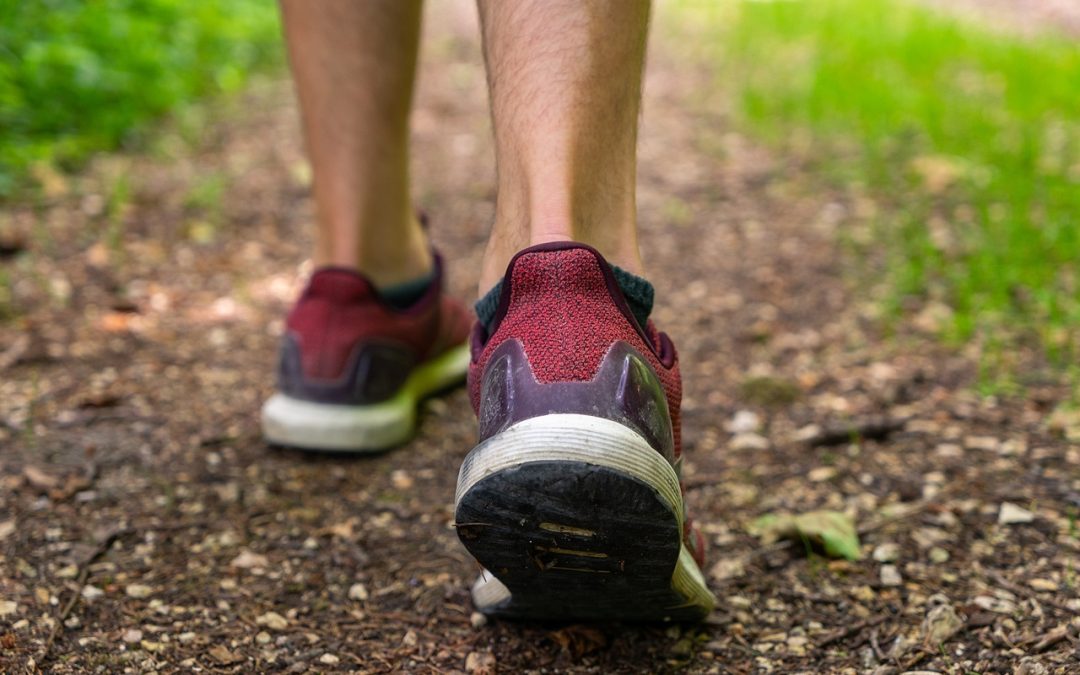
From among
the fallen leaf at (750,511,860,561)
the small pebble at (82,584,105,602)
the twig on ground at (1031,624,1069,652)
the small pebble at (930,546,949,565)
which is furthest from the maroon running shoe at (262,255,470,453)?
the twig on ground at (1031,624,1069,652)

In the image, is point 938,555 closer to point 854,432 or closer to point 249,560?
point 854,432

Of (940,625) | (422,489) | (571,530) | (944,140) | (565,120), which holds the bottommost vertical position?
(422,489)

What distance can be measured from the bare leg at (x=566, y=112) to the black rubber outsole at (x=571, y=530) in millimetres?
300

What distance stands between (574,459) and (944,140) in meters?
2.79

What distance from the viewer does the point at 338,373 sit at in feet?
5.63

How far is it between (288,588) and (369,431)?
A: 0.42m

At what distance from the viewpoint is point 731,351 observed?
7.11 ft

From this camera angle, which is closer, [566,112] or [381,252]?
[566,112]

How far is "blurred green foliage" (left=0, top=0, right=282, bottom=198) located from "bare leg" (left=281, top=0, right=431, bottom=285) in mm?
1545

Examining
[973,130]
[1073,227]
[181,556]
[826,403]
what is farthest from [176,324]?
[973,130]

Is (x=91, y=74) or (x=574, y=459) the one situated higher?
(x=574, y=459)

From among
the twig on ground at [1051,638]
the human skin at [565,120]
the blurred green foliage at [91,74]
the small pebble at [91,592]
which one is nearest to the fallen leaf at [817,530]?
the twig on ground at [1051,638]
